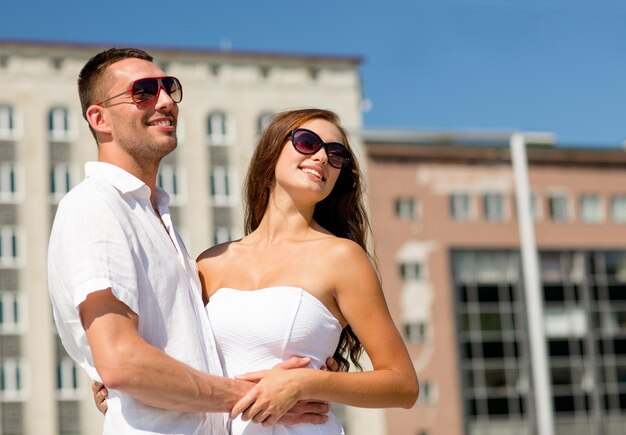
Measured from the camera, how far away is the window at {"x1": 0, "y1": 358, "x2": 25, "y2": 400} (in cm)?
5591

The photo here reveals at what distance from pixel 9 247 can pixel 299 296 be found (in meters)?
55.6

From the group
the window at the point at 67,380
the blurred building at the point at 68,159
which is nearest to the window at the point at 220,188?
the blurred building at the point at 68,159

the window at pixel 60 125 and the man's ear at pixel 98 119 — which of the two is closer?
the man's ear at pixel 98 119

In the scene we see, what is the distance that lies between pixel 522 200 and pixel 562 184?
45605 millimetres

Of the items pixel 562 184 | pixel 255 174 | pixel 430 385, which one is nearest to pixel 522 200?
pixel 255 174

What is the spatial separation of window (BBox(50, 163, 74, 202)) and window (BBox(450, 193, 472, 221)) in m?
21.0

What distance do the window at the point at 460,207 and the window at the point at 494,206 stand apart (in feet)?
3.17

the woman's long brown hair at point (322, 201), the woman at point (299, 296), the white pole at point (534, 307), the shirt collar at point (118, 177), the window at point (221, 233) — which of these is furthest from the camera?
the window at point (221, 233)

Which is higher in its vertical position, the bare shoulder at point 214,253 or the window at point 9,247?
the window at point 9,247

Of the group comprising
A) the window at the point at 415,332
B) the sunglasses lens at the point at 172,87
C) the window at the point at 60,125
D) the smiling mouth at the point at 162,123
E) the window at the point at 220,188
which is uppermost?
the window at the point at 60,125

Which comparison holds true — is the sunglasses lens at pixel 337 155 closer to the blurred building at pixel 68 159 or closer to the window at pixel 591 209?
the blurred building at pixel 68 159

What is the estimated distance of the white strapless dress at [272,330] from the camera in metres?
4.18

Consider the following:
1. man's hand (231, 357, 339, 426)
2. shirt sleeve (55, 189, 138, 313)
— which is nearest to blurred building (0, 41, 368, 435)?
man's hand (231, 357, 339, 426)

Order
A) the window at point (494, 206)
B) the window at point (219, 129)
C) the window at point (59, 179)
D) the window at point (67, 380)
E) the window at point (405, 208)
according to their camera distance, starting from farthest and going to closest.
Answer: the window at point (494, 206)
the window at point (405, 208)
the window at point (219, 129)
the window at point (59, 179)
the window at point (67, 380)
